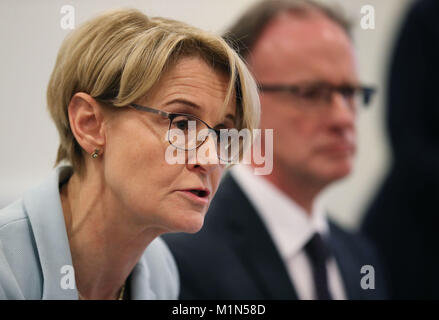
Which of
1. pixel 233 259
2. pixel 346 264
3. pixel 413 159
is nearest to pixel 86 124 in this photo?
pixel 233 259

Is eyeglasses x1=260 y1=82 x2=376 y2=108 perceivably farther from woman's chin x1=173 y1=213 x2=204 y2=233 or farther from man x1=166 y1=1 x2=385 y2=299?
woman's chin x1=173 y1=213 x2=204 y2=233

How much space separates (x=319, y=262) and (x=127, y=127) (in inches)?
21.0

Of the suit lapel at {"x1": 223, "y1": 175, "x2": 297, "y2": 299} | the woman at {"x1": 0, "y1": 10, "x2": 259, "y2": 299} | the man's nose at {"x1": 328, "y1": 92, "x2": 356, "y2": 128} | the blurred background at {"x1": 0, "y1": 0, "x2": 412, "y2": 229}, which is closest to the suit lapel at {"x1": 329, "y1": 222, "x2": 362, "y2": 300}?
the suit lapel at {"x1": 223, "y1": 175, "x2": 297, "y2": 299}

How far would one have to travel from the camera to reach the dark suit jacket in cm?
116

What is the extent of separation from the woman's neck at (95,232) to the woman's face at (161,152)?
0.15 feet

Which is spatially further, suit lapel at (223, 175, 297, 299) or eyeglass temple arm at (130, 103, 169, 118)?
suit lapel at (223, 175, 297, 299)

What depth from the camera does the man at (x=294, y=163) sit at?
1.20m

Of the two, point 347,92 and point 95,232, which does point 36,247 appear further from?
point 347,92

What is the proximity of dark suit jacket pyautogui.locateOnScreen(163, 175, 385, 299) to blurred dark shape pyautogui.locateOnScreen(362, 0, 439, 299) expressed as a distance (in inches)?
24.3

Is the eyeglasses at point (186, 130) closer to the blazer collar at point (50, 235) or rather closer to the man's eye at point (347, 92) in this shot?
the blazer collar at point (50, 235)

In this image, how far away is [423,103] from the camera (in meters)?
1.85

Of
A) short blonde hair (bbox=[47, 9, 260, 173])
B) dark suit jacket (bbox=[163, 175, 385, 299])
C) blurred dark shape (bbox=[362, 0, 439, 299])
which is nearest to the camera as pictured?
short blonde hair (bbox=[47, 9, 260, 173])

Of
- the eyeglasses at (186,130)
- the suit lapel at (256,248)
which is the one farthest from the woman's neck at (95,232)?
the suit lapel at (256,248)
